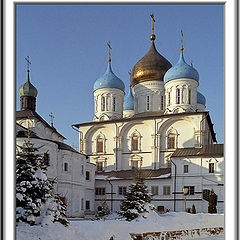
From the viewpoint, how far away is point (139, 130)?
35156 mm

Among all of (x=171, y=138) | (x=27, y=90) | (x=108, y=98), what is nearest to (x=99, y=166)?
(x=171, y=138)

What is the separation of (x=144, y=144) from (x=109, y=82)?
952cm

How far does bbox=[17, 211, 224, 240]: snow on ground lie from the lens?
10.2m

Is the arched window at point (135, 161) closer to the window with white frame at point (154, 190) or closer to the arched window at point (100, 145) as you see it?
the arched window at point (100, 145)

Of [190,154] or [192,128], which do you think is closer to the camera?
[190,154]

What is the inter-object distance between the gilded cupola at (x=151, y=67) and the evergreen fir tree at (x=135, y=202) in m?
22.9

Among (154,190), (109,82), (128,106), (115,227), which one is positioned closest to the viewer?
(115,227)

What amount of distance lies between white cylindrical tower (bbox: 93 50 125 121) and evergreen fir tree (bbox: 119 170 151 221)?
22758 millimetres

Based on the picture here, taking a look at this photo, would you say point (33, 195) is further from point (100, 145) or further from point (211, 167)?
point (100, 145)
